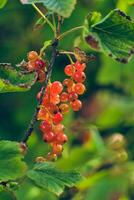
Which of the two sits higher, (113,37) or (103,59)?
(113,37)

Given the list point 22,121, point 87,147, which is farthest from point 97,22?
point 22,121

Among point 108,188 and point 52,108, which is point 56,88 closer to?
point 52,108

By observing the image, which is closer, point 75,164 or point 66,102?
point 66,102

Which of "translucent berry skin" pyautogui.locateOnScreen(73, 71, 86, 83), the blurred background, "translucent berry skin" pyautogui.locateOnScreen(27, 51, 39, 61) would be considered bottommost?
the blurred background

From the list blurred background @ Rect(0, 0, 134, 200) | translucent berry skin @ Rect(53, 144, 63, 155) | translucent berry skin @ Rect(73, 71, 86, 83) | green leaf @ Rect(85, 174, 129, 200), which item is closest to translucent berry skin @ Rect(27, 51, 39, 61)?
translucent berry skin @ Rect(73, 71, 86, 83)

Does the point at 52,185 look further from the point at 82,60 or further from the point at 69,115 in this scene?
the point at 69,115

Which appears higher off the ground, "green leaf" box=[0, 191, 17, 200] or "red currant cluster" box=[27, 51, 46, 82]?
"red currant cluster" box=[27, 51, 46, 82]

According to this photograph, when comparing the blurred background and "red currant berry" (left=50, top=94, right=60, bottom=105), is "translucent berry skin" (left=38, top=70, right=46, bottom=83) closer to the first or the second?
"red currant berry" (left=50, top=94, right=60, bottom=105)
